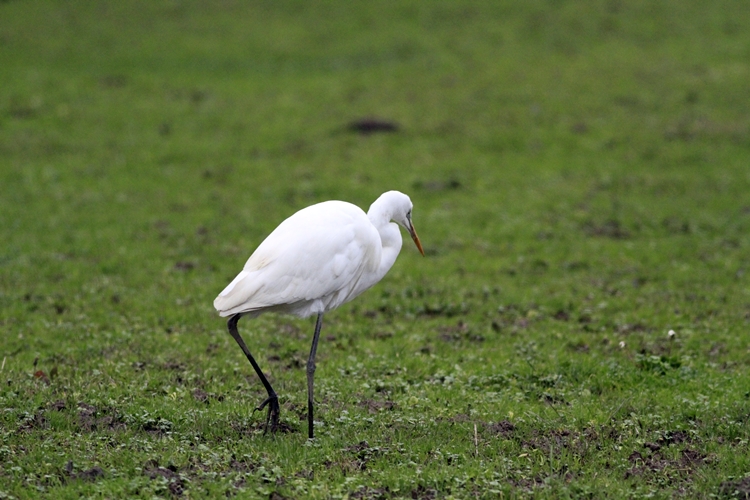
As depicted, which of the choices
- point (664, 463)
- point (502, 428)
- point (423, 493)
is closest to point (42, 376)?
point (423, 493)

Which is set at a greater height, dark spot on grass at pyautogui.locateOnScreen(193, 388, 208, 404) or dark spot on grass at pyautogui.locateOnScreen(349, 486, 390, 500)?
dark spot on grass at pyautogui.locateOnScreen(349, 486, 390, 500)

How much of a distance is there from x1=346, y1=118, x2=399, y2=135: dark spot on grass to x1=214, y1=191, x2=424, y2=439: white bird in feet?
34.1

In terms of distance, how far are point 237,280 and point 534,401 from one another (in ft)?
8.38

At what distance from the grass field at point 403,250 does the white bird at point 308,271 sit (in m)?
0.77

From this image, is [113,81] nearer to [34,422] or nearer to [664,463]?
[34,422]

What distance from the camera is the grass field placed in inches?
218

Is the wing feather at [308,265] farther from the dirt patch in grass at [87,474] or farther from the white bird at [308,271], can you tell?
the dirt patch in grass at [87,474]

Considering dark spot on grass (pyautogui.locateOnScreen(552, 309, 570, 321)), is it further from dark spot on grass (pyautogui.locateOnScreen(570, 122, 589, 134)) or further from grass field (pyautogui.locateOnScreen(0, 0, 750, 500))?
dark spot on grass (pyautogui.locateOnScreen(570, 122, 589, 134))

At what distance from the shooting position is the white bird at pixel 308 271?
6.07m

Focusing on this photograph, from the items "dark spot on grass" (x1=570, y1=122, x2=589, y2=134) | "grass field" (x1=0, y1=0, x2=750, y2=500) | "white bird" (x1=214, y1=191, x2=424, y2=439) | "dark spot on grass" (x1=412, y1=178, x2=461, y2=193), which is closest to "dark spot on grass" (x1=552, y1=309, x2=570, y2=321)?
"grass field" (x1=0, y1=0, x2=750, y2=500)

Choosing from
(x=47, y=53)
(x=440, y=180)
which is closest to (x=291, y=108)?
(x=440, y=180)

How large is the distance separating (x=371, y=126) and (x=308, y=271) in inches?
437

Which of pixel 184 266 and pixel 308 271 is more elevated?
pixel 308 271

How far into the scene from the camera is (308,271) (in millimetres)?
6195
